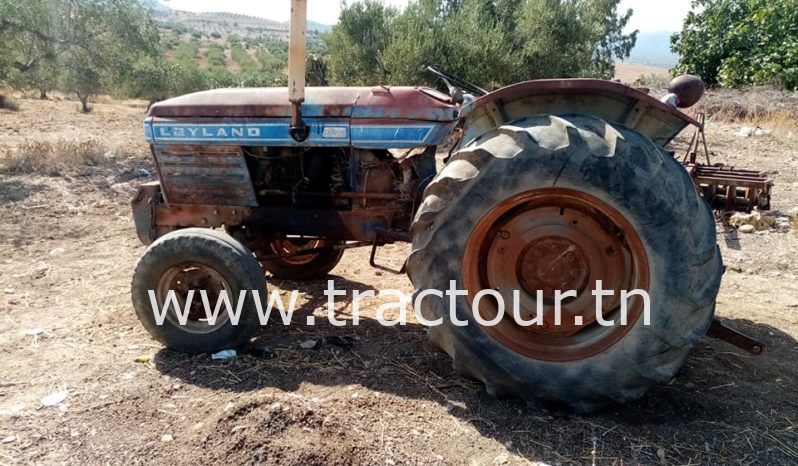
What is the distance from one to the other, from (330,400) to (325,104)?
1.82m

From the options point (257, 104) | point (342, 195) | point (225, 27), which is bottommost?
point (342, 195)

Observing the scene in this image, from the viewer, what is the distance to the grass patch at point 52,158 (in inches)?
331

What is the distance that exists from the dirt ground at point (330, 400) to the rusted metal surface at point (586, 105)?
1437 mm

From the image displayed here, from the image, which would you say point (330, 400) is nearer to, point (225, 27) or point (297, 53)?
point (297, 53)

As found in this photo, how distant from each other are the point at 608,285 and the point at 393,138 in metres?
1.54

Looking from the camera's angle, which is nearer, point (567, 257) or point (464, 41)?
point (567, 257)

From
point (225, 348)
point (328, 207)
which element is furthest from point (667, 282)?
point (225, 348)

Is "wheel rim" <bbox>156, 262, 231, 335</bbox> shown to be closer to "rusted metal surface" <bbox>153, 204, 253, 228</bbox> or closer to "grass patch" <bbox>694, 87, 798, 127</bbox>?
"rusted metal surface" <bbox>153, 204, 253, 228</bbox>

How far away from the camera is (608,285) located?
10.1 ft

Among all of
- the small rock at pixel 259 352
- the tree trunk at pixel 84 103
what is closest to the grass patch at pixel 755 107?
the small rock at pixel 259 352

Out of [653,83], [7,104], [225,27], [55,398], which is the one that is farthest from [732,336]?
[225,27]

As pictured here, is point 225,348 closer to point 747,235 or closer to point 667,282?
point 667,282

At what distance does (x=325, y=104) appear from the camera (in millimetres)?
3812

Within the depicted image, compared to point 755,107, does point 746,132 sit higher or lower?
lower
